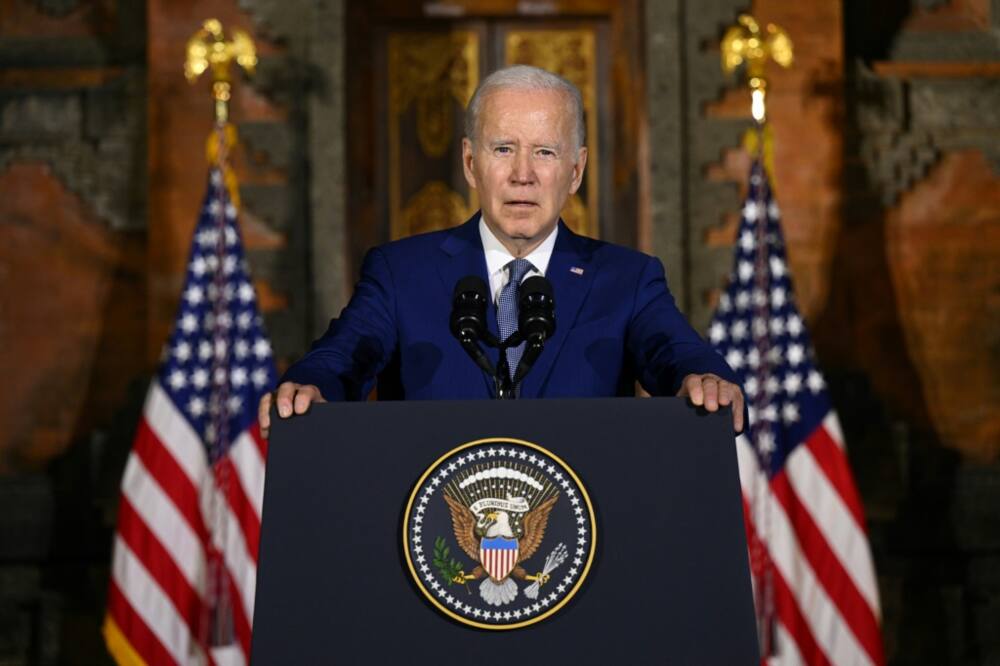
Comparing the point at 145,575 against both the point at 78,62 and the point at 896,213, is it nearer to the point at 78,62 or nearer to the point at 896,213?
the point at 78,62

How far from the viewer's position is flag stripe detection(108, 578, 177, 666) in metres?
5.79

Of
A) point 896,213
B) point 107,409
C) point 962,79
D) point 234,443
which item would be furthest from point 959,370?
point 107,409

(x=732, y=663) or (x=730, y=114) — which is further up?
(x=730, y=114)

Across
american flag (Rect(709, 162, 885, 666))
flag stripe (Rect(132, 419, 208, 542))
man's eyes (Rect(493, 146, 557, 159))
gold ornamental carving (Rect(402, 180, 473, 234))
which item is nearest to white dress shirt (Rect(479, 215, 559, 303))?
man's eyes (Rect(493, 146, 557, 159))

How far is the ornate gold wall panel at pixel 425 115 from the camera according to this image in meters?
7.70

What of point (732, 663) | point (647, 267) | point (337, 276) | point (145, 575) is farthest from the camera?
point (337, 276)

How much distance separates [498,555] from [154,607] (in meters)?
4.18

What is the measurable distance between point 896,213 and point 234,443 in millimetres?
4127

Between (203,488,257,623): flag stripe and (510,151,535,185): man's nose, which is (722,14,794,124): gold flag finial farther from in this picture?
(510,151,535,185): man's nose

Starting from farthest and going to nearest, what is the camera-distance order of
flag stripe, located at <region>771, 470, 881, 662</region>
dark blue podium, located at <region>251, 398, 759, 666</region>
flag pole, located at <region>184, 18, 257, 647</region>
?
flag pole, located at <region>184, 18, 257, 647</region>, flag stripe, located at <region>771, 470, 881, 662</region>, dark blue podium, located at <region>251, 398, 759, 666</region>

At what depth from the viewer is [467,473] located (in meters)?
2.15

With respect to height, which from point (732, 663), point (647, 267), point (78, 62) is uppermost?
point (78, 62)

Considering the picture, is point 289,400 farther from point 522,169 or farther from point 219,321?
point 219,321

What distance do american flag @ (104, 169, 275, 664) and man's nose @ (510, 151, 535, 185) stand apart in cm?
352
